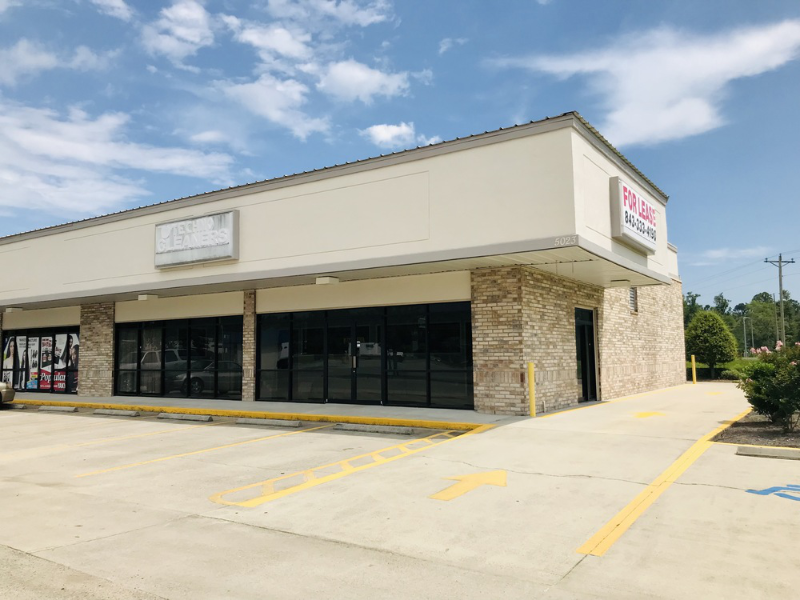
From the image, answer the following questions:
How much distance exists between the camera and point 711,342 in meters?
30.3

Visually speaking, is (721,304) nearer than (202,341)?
No

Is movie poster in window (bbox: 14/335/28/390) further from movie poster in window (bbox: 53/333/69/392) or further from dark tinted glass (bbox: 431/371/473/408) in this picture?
dark tinted glass (bbox: 431/371/473/408)

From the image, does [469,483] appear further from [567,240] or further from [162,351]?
[162,351]

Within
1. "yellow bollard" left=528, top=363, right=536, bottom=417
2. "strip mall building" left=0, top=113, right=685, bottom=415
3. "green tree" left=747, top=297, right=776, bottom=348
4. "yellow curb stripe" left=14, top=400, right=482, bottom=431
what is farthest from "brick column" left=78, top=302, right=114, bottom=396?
"green tree" left=747, top=297, right=776, bottom=348

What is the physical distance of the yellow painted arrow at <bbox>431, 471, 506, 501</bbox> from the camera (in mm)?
7016

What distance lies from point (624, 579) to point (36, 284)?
23269mm

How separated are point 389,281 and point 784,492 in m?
10.3

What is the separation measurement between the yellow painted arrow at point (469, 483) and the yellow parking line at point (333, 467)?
162 cm

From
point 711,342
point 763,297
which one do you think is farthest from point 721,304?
point 711,342

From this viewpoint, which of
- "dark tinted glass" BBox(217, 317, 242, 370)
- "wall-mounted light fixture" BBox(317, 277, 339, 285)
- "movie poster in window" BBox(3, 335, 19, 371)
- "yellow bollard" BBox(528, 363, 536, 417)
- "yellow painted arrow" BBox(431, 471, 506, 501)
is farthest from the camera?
"movie poster in window" BBox(3, 335, 19, 371)

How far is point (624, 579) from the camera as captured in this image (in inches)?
177

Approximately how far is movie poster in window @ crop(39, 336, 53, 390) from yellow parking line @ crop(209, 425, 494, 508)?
19.0m

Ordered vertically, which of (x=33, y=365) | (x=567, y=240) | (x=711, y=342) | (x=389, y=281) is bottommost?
(x=33, y=365)

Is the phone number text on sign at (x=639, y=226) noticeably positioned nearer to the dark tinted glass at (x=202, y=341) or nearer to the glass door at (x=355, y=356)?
the glass door at (x=355, y=356)
